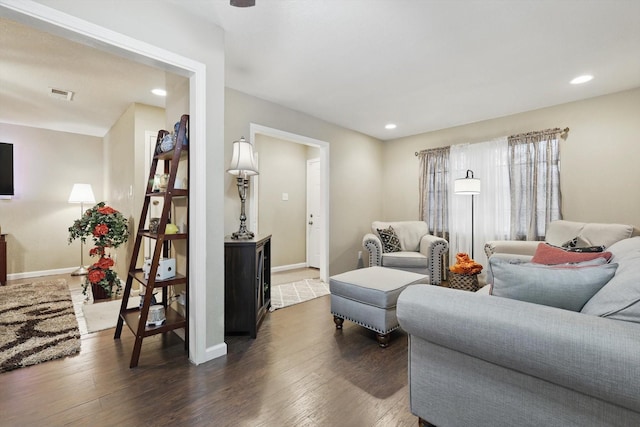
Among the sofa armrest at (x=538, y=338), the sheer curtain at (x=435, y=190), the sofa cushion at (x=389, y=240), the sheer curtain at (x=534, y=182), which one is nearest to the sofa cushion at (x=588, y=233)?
the sheer curtain at (x=534, y=182)

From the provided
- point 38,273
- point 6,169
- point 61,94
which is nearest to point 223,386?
point 61,94

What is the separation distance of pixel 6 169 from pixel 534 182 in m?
7.75

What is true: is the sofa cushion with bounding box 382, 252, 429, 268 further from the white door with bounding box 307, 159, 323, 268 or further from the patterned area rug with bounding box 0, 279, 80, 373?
the patterned area rug with bounding box 0, 279, 80, 373

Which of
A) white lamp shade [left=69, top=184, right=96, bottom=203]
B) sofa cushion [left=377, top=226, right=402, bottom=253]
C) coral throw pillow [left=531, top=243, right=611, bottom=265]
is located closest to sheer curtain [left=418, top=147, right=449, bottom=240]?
sofa cushion [left=377, top=226, right=402, bottom=253]

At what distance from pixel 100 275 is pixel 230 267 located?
1.97m

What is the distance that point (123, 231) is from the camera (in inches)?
143

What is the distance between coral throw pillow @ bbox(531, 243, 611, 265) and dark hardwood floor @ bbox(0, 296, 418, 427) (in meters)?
1.22

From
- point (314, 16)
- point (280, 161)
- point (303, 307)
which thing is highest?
point (314, 16)

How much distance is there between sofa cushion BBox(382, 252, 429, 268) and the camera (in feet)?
13.1

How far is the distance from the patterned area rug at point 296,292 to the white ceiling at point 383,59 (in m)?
2.51

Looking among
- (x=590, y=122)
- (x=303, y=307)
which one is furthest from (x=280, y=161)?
(x=590, y=122)

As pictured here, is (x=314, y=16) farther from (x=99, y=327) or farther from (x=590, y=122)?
(x=590, y=122)

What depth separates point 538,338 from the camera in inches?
40.1

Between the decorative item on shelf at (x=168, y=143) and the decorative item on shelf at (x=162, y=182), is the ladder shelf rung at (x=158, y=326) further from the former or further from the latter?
the decorative item on shelf at (x=168, y=143)
